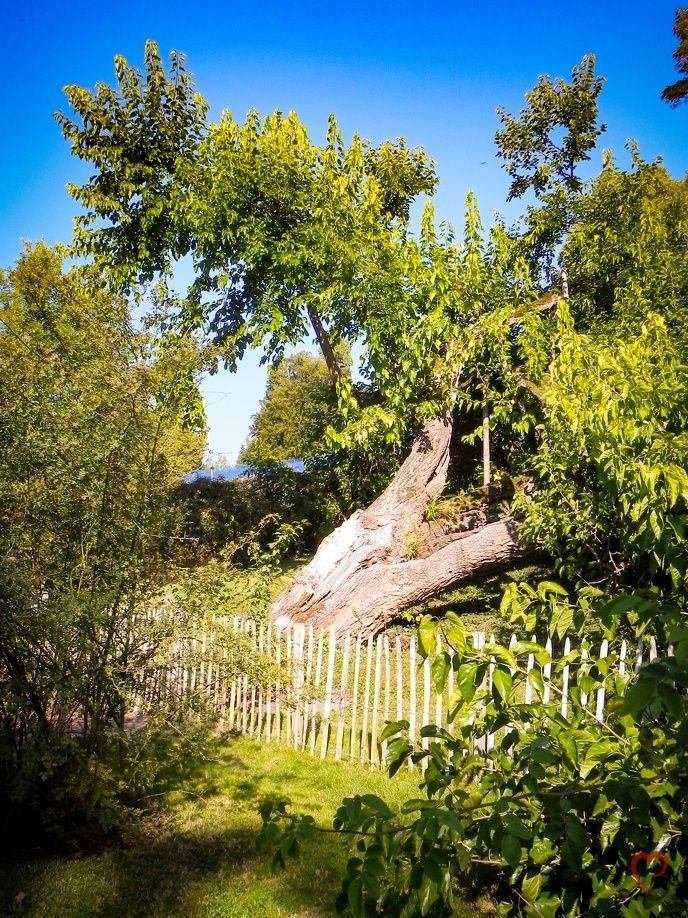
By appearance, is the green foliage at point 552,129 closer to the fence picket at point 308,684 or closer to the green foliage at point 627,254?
the green foliage at point 627,254

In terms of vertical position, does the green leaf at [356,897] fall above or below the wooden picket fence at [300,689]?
above

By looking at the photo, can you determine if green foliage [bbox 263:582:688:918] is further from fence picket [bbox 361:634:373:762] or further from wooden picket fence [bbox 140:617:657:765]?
fence picket [bbox 361:634:373:762]

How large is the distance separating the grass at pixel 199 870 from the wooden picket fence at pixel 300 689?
73 cm

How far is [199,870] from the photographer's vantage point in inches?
174

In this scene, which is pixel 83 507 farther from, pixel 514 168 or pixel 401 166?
pixel 401 166

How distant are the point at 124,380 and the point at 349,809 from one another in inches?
157

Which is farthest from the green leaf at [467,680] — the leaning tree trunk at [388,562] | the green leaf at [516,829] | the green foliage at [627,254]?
the green foliage at [627,254]

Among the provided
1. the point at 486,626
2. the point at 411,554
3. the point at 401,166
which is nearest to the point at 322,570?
the point at 411,554

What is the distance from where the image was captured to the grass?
3986 mm

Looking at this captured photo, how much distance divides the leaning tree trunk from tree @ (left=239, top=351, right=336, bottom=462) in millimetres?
3496

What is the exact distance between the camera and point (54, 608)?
Answer: 4336 mm

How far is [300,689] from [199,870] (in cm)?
239

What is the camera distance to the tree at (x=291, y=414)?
15.1 meters

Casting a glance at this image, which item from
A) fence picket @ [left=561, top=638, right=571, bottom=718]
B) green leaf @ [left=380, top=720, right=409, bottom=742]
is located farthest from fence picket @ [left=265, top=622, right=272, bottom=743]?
green leaf @ [left=380, top=720, right=409, bottom=742]
